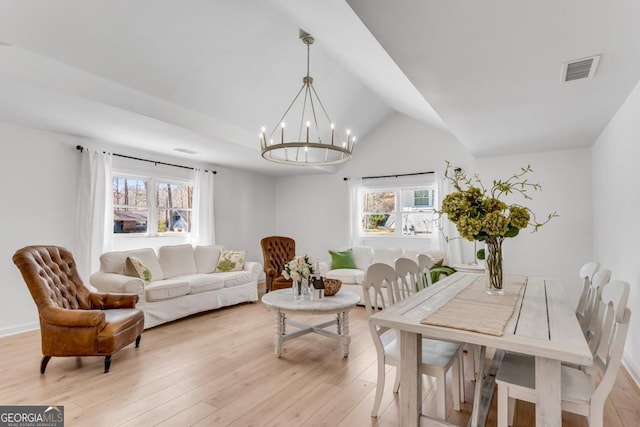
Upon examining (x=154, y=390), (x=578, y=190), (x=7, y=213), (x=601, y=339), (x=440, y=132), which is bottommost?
(x=154, y=390)

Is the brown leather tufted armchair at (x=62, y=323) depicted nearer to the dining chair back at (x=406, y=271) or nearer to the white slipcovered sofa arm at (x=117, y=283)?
the white slipcovered sofa arm at (x=117, y=283)

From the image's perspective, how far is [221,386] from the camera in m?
2.51

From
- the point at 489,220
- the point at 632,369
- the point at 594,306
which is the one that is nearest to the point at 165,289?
the point at 489,220

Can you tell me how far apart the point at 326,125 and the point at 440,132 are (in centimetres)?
192

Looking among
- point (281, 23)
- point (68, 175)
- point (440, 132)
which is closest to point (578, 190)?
point (440, 132)

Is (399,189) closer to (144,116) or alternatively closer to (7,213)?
(144,116)

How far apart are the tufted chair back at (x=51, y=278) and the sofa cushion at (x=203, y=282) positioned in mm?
1307

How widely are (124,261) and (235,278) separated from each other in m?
1.48

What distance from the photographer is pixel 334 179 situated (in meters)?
6.58

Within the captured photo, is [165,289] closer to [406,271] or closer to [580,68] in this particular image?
[406,271]

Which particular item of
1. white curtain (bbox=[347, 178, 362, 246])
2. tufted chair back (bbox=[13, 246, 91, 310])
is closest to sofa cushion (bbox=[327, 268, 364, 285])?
white curtain (bbox=[347, 178, 362, 246])

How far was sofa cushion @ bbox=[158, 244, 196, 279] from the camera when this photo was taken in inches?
183

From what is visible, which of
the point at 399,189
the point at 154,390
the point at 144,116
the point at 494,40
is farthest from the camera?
the point at 399,189
